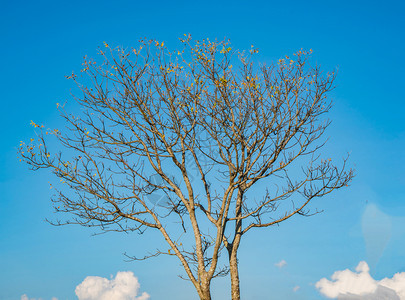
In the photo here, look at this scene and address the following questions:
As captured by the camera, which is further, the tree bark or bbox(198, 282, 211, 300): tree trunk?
the tree bark

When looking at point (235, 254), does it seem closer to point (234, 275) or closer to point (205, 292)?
point (234, 275)

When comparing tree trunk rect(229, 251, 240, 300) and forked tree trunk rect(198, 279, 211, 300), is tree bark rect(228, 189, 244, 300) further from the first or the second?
forked tree trunk rect(198, 279, 211, 300)

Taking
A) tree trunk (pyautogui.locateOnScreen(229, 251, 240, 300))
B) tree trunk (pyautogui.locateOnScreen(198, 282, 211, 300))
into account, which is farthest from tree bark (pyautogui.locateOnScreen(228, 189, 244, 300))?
tree trunk (pyautogui.locateOnScreen(198, 282, 211, 300))

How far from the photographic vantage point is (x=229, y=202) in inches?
412

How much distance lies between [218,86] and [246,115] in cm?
107

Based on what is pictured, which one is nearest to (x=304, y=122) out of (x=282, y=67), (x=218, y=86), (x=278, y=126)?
(x=278, y=126)

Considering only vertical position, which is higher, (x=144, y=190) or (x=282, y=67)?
(x=282, y=67)

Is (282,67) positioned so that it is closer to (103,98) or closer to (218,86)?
(218,86)

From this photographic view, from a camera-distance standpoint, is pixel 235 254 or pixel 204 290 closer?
pixel 204 290

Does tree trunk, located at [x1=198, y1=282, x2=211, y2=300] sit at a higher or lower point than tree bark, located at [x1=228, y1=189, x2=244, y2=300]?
lower

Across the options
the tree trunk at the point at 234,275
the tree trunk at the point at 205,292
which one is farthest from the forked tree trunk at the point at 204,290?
the tree trunk at the point at 234,275

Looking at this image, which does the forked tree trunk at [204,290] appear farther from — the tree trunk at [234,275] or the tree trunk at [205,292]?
the tree trunk at [234,275]

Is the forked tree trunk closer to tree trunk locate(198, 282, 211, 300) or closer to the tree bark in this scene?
tree trunk locate(198, 282, 211, 300)

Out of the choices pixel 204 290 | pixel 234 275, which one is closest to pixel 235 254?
pixel 234 275
